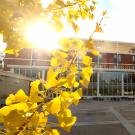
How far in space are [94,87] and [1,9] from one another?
3547 centimetres

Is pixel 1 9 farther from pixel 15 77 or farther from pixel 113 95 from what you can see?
pixel 113 95

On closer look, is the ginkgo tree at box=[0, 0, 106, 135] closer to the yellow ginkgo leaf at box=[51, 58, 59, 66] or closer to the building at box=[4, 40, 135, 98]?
the yellow ginkgo leaf at box=[51, 58, 59, 66]

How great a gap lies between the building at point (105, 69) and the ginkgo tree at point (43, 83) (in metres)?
32.8

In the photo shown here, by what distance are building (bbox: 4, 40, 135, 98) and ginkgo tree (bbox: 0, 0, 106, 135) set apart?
3281 cm

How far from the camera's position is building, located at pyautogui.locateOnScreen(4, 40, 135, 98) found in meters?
34.8

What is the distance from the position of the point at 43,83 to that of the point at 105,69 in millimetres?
36158

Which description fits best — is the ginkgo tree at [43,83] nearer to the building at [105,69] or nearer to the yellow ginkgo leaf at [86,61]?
the yellow ginkgo leaf at [86,61]

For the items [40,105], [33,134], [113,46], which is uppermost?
[113,46]

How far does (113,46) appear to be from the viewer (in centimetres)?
4097

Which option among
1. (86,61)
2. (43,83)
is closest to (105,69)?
(86,61)

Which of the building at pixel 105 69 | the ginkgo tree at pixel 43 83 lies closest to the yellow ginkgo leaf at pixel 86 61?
the ginkgo tree at pixel 43 83

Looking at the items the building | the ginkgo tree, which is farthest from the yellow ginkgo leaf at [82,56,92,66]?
the building

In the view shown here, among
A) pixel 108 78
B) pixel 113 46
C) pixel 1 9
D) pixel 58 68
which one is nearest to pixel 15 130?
pixel 58 68

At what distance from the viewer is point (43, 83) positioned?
99 centimetres
